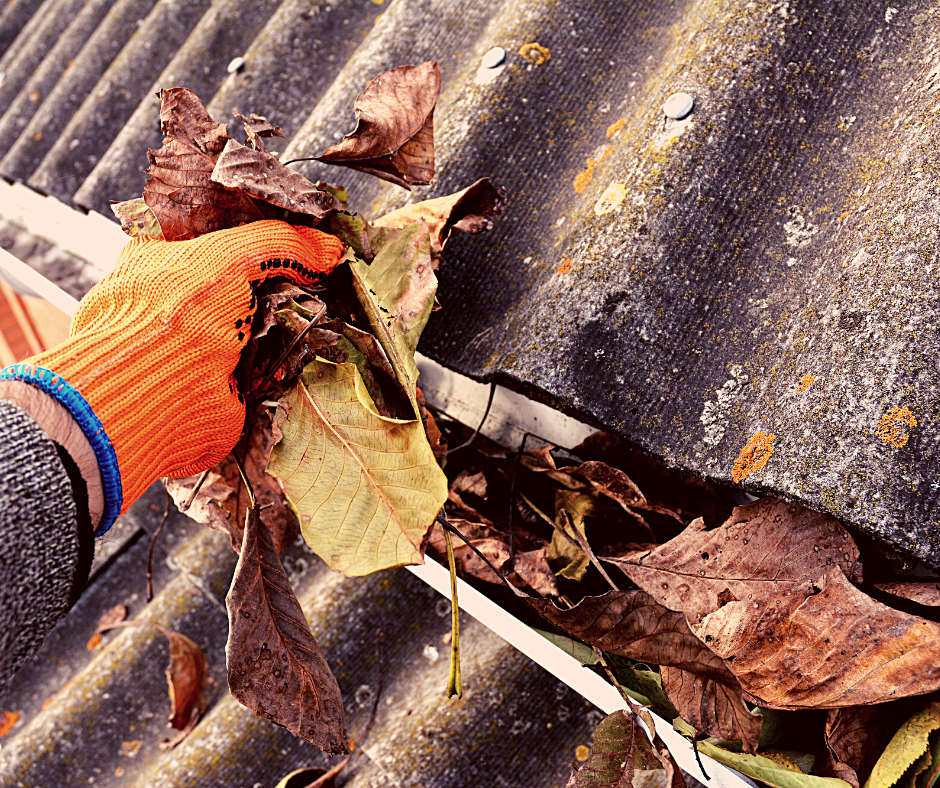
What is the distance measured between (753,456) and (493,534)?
341 millimetres

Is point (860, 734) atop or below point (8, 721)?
atop

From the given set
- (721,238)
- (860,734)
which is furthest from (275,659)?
(721,238)

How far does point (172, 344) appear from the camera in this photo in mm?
712

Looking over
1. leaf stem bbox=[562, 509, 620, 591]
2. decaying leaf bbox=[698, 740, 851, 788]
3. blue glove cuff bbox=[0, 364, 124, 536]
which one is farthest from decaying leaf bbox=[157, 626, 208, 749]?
decaying leaf bbox=[698, 740, 851, 788]

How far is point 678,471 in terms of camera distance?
2.52 feet

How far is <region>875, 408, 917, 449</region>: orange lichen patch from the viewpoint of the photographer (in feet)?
2.12

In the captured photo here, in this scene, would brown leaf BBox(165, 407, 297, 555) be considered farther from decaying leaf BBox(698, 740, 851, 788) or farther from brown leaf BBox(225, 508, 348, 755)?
decaying leaf BBox(698, 740, 851, 788)

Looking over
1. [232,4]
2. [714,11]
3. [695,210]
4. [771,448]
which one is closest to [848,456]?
[771,448]

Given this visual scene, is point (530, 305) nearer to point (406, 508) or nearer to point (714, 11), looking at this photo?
point (406, 508)

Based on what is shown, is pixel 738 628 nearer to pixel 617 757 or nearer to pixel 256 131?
pixel 617 757

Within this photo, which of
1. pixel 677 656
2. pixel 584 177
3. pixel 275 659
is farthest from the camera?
pixel 584 177

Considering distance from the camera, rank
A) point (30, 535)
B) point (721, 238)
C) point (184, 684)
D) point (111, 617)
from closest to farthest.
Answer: point (30, 535), point (721, 238), point (184, 684), point (111, 617)

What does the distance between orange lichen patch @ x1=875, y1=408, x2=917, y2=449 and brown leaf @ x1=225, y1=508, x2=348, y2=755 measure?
0.65m

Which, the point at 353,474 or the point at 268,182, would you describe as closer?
the point at 353,474
